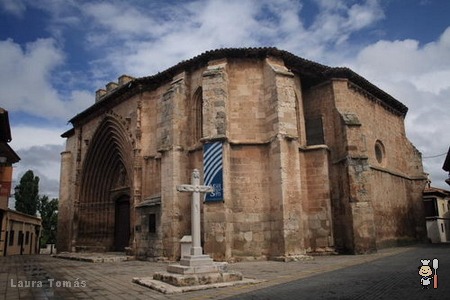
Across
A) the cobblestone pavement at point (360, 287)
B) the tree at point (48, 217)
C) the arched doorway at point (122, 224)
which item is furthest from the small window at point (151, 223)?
the tree at point (48, 217)

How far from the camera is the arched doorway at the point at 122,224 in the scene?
18.3 meters

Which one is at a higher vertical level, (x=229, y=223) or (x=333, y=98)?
(x=333, y=98)

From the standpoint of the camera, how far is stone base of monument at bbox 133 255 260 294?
22.1 ft

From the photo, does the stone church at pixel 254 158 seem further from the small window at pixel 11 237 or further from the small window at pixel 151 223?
the small window at pixel 11 237

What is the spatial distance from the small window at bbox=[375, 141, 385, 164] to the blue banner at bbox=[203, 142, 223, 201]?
9.72 metres

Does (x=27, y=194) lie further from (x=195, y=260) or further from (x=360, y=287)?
(x=360, y=287)

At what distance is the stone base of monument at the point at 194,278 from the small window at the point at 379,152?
1328 cm

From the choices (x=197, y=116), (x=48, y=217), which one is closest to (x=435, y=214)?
(x=197, y=116)

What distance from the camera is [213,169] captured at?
12492 mm

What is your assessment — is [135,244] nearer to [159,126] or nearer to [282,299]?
[159,126]

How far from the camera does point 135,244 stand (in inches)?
585

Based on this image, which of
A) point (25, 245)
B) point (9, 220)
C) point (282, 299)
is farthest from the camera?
point (25, 245)

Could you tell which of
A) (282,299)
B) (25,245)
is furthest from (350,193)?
(25,245)

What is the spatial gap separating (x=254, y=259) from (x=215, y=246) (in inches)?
57.5
